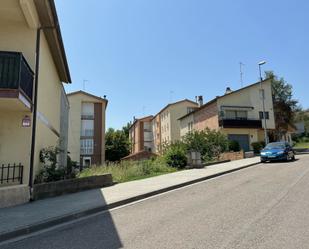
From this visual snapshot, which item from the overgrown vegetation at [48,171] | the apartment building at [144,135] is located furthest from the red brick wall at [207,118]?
the overgrown vegetation at [48,171]

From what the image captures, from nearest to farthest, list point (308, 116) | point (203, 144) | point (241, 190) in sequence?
point (241, 190) < point (203, 144) < point (308, 116)

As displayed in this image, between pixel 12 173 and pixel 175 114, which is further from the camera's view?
pixel 175 114

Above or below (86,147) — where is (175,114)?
above

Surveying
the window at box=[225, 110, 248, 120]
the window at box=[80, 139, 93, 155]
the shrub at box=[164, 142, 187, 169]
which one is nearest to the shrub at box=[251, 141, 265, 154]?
the window at box=[225, 110, 248, 120]

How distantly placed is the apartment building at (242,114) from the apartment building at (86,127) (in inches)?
737

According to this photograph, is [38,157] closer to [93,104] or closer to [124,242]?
[124,242]

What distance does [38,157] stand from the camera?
37.9 ft

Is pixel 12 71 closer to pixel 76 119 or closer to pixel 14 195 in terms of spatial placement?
pixel 14 195

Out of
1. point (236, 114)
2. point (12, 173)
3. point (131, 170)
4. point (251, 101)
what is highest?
point (251, 101)

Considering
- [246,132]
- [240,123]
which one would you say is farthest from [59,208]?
[246,132]

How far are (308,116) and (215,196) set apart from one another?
75.4 metres

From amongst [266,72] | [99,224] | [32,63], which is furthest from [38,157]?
[266,72]

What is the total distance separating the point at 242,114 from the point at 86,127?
2546 cm

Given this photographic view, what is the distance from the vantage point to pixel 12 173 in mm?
10273
